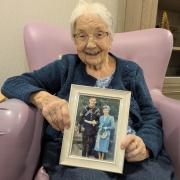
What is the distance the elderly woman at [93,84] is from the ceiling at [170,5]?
803 millimetres

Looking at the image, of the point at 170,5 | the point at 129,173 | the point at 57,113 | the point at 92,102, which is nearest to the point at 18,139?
the point at 57,113

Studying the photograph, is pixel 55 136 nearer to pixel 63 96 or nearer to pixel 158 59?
pixel 63 96

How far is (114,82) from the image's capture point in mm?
1103

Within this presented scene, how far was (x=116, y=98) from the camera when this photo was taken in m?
0.96

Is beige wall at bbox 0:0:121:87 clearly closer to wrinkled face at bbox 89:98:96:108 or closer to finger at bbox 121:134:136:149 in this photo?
wrinkled face at bbox 89:98:96:108

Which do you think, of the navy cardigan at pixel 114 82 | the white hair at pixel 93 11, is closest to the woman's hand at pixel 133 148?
the navy cardigan at pixel 114 82

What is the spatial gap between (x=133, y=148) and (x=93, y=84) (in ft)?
0.94

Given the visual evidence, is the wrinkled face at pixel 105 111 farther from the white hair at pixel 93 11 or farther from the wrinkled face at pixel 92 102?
the white hair at pixel 93 11

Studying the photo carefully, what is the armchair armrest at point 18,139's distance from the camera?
33.6 inches

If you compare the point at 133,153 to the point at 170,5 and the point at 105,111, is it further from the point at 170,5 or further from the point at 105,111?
the point at 170,5

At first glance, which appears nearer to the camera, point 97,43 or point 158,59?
point 97,43

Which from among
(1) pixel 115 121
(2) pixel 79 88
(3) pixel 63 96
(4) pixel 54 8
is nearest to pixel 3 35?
(4) pixel 54 8

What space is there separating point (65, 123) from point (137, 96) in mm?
344

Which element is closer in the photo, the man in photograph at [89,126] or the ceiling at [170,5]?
the man in photograph at [89,126]
